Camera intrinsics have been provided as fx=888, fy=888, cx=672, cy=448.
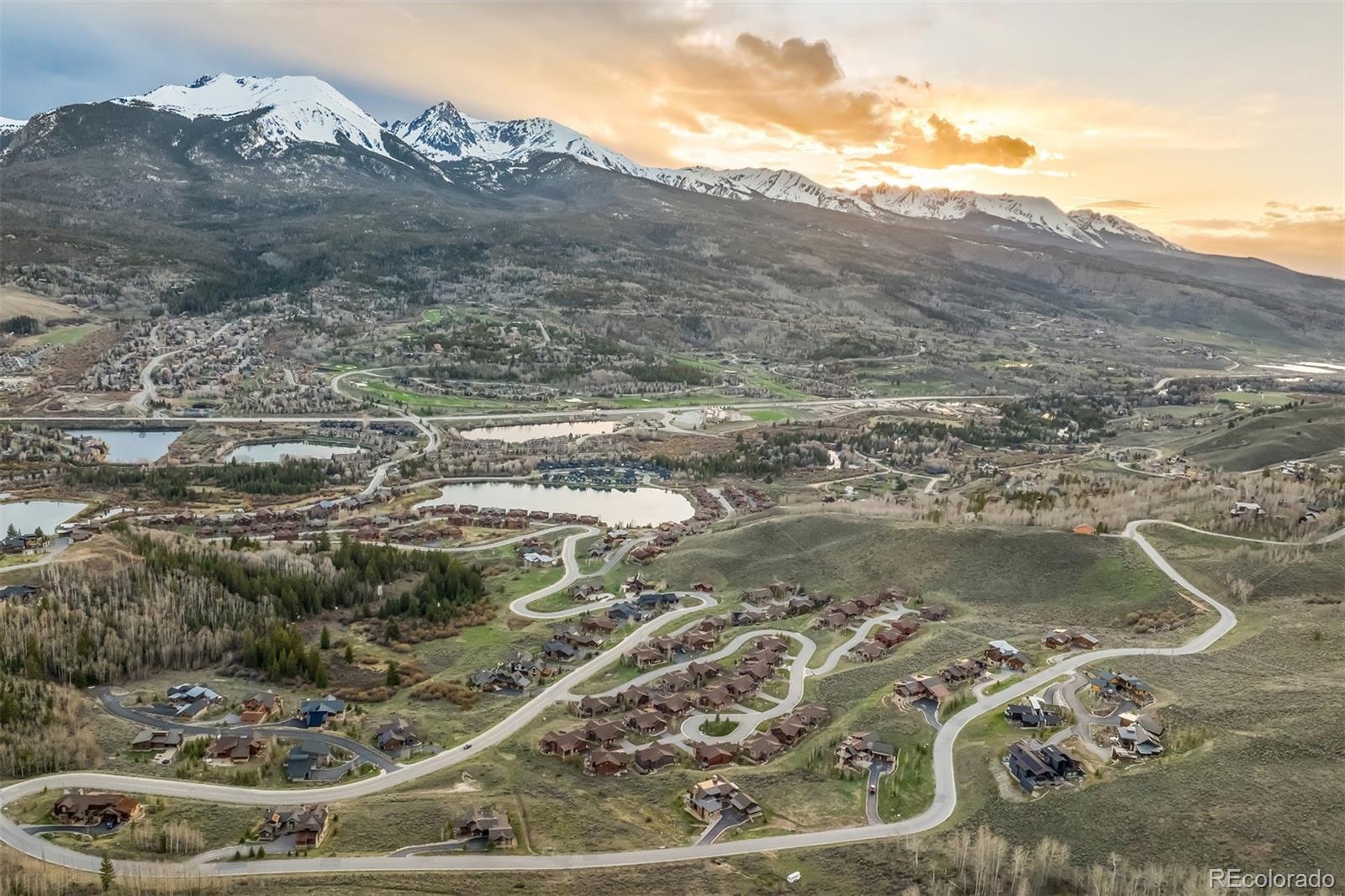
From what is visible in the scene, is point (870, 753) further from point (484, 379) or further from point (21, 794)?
point (484, 379)

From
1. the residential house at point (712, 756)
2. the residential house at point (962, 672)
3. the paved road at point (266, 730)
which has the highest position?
the residential house at point (962, 672)

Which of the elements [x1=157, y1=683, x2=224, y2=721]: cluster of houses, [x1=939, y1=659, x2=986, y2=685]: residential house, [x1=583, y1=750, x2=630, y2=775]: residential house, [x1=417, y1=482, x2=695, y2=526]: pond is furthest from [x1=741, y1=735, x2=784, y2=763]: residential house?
[x1=417, y1=482, x2=695, y2=526]: pond

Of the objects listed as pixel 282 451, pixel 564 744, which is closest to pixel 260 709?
pixel 564 744

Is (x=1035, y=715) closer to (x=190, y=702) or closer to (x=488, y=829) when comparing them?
(x=488, y=829)

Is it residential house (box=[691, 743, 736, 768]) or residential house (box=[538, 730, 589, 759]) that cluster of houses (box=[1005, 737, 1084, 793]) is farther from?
residential house (box=[538, 730, 589, 759])

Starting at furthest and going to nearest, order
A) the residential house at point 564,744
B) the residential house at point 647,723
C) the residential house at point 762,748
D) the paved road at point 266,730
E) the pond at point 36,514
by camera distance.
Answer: the pond at point 36,514 → the residential house at point 647,723 → the paved road at point 266,730 → the residential house at point 564,744 → the residential house at point 762,748

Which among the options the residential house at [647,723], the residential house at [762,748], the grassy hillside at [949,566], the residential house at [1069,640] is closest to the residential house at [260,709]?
the residential house at [647,723]

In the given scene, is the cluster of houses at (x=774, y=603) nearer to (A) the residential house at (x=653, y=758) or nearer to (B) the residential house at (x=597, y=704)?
(B) the residential house at (x=597, y=704)
